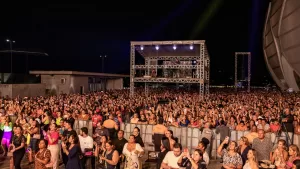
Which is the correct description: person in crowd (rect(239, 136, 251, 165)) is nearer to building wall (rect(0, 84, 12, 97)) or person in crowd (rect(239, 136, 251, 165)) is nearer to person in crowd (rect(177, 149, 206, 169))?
person in crowd (rect(177, 149, 206, 169))

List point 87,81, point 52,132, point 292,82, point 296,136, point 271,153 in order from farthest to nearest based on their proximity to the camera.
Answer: point 292,82 < point 87,81 < point 296,136 < point 52,132 < point 271,153

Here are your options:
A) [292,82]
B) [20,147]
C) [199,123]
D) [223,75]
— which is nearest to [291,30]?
[292,82]

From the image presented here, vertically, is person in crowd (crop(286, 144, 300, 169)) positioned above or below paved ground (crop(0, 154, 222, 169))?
above

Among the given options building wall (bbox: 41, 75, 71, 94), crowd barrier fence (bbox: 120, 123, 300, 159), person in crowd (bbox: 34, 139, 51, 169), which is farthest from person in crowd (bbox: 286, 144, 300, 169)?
building wall (bbox: 41, 75, 71, 94)

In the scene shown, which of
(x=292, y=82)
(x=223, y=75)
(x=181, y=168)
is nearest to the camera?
(x=181, y=168)

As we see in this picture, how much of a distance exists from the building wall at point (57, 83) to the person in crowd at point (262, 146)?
95.0 ft

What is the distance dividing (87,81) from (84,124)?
28959mm

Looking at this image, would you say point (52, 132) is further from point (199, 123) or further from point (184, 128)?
point (199, 123)

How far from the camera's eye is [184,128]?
9.55 meters

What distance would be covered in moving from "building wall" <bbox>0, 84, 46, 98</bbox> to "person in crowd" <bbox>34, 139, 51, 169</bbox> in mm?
22279

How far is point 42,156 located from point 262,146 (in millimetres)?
5007

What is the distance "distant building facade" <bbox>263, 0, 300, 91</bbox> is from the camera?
1384 inches

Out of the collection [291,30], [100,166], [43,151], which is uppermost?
[291,30]

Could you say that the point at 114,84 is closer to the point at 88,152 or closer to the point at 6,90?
the point at 6,90
